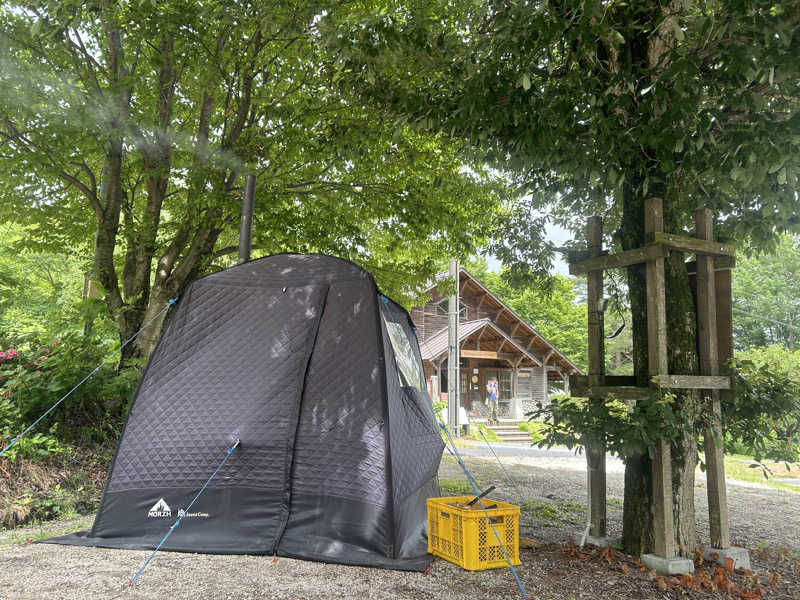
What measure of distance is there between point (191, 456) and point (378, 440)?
1.47 meters

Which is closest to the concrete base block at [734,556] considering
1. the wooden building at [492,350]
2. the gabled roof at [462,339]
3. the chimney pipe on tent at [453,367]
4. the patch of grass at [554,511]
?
the patch of grass at [554,511]

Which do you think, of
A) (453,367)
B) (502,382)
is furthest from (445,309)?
(453,367)

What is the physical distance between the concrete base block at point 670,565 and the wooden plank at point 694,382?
1129 mm

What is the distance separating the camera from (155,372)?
15.4 ft

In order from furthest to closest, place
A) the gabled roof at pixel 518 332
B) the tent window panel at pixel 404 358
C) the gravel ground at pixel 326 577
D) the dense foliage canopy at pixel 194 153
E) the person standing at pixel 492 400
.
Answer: the gabled roof at pixel 518 332 < the person standing at pixel 492 400 < the dense foliage canopy at pixel 194 153 < the tent window panel at pixel 404 358 < the gravel ground at pixel 326 577

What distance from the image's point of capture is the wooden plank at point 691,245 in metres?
3.86

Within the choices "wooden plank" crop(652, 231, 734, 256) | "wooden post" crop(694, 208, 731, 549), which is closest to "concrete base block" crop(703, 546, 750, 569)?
"wooden post" crop(694, 208, 731, 549)

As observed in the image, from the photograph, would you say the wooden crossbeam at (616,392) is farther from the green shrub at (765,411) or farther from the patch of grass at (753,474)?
the patch of grass at (753,474)

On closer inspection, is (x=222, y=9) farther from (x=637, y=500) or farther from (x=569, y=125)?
(x=637, y=500)

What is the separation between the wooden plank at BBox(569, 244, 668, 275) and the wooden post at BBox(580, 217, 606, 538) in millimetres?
69

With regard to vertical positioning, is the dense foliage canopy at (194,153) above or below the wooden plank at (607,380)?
above

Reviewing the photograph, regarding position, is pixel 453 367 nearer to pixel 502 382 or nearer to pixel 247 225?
pixel 502 382

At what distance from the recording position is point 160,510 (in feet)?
13.8

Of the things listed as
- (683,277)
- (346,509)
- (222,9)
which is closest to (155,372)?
(346,509)
